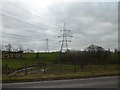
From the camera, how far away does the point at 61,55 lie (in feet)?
204

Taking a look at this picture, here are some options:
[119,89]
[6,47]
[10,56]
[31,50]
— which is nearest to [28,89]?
[119,89]

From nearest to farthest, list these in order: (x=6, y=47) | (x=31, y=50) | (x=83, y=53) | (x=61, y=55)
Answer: (x=83, y=53) → (x=61, y=55) → (x=6, y=47) → (x=31, y=50)

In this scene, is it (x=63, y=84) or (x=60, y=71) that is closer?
(x=63, y=84)

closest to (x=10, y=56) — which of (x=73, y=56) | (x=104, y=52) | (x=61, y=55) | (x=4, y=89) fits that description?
(x=61, y=55)

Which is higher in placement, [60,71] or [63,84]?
[63,84]

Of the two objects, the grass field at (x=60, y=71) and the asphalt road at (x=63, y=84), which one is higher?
the asphalt road at (x=63, y=84)

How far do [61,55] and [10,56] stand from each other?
52.4 ft

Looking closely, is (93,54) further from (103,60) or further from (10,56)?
(10,56)

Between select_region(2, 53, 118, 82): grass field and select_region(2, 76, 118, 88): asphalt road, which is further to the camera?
select_region(2, 53, 118, 82): grass field

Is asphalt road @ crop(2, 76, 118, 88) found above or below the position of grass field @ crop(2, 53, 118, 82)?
above

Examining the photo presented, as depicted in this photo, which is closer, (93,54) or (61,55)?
(93,54)

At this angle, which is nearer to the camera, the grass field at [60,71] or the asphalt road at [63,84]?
the asphalt road at [63,84]

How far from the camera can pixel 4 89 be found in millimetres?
13672

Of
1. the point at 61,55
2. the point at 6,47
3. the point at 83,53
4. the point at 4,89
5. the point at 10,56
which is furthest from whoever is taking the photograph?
the point at 6,47
